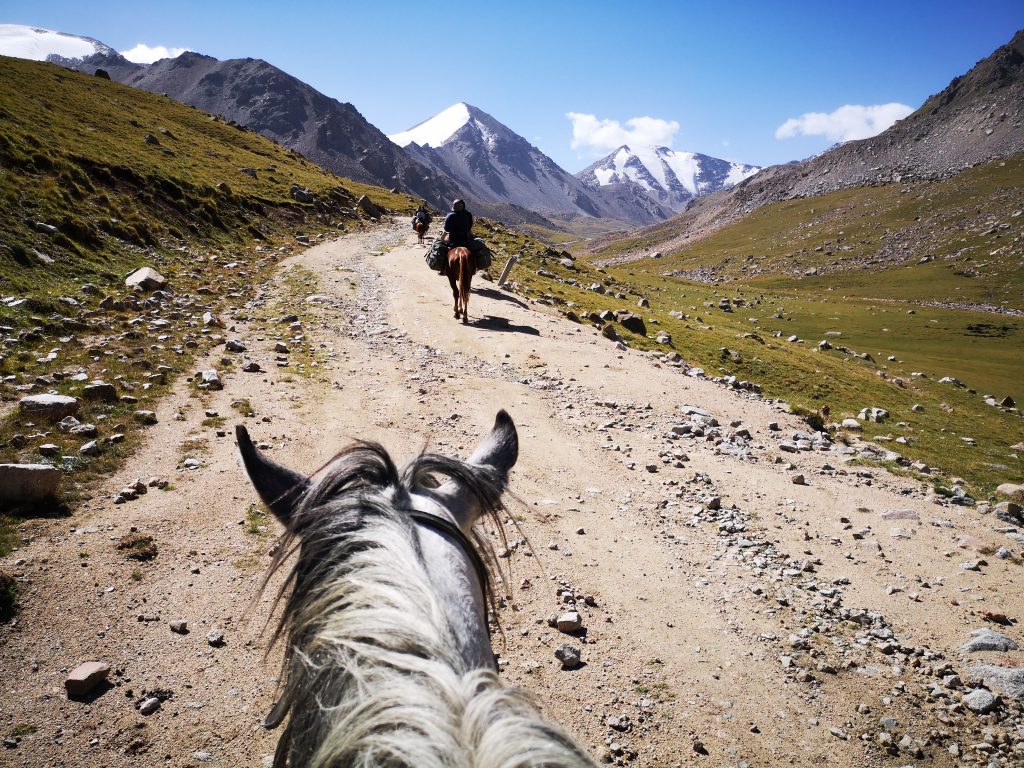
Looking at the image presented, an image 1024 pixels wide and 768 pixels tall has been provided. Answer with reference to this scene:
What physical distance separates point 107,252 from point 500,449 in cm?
1784

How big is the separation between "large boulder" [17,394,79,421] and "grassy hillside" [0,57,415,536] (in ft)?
0.54

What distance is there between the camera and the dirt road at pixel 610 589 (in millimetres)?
3768

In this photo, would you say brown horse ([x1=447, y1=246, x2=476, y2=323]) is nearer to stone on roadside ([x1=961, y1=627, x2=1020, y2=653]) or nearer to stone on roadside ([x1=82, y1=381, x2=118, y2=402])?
stone on roadside ([x1=82, y1=381, x2=118, y2=402])

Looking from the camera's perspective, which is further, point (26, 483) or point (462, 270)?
point (462, 270)

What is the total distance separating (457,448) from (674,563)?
3640 mm

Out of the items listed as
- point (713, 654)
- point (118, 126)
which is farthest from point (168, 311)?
point (118, 126)

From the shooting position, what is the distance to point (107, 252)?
15242 mm

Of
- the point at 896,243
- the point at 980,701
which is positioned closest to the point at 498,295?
the point at 980,701

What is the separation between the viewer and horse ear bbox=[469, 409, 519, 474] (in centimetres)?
293

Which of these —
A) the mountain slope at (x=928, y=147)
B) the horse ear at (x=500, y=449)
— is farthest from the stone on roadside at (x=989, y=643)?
the mountain slope at (x=928, y=147)

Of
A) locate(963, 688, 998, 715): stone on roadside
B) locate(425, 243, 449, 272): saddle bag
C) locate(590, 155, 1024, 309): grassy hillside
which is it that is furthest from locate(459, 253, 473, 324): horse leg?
locate(590, 155, 1024, 309): grassy hillside

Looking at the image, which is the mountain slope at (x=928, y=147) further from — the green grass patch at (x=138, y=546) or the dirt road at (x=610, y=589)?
the green grass patch at (x=138, y=546)

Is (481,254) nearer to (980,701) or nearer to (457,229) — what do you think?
(457,229)

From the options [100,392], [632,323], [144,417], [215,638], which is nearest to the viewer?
[215,638]
